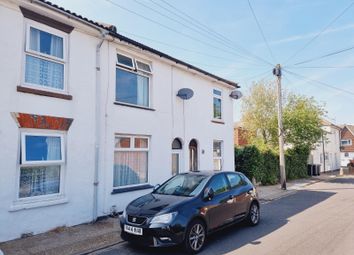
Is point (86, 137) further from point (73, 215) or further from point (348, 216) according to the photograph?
point (348, 216)

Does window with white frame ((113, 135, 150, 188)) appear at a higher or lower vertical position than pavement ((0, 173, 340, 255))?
higher

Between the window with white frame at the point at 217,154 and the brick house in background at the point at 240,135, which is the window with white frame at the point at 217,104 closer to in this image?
the window with white frame at the point at 217,154

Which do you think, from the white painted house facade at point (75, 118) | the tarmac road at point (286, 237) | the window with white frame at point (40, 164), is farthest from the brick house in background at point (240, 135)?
the window with white frame at point (40, 164)

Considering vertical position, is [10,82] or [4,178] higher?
[10,82]

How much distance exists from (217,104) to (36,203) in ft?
33.7

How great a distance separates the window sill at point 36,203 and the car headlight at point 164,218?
124 inches

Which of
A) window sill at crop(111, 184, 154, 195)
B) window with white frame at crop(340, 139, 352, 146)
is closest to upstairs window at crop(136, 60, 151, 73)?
window sill at crop(111, 184, 154, 195)

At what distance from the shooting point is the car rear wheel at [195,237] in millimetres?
5730

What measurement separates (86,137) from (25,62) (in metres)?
2.47

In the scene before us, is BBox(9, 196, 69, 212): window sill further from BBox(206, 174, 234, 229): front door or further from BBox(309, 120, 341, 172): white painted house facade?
BBox(309, 120, 341, 172): white painted house facade

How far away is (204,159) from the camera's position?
13688 mm

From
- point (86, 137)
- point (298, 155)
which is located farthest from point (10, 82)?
point (298, 155)

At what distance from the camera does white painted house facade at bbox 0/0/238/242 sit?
6.83 m

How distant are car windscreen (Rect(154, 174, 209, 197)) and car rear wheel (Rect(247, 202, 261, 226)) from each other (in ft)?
6.40
